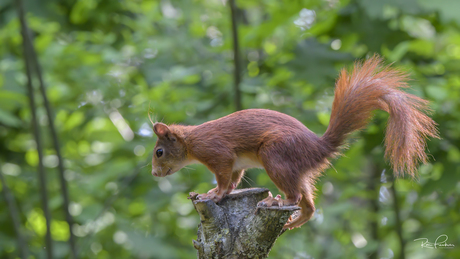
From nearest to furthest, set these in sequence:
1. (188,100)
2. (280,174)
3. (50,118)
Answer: (280,174) < (50,118) < (188,100)

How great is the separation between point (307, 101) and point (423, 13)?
1.36 meters

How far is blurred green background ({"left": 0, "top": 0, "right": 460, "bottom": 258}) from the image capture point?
3307mm

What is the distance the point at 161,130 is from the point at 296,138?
0.69 metres

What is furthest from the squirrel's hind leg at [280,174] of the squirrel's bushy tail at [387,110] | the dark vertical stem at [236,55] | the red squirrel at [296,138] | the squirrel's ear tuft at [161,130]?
the dark vertical stem at [236,55]

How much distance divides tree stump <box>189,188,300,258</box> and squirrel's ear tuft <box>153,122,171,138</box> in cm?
41

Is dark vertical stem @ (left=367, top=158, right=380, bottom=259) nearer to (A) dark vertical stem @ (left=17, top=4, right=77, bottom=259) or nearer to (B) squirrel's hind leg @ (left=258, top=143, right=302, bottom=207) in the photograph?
(B) squirrel's hind leg @ (left=258, top=143, right=302, bottom=207)

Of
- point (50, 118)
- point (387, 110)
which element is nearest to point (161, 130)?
point (387, 110)

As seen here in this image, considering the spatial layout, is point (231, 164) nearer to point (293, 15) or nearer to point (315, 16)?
point (293, 15)

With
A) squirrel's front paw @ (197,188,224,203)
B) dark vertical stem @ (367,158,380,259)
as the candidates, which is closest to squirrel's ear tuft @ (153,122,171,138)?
squirrel's front paw @ (197,188,224,203)

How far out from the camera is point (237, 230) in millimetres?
2000

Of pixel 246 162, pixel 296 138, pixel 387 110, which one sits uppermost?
pixel 387 110

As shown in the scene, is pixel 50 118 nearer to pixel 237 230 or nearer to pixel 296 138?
pixel 237 230

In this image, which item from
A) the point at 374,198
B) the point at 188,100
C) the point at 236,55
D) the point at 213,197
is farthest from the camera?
the point at 374,198

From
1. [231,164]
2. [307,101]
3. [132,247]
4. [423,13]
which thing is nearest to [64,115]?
[132,247]
